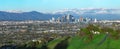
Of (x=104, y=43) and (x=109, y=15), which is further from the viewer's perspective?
(x=109, y=15)

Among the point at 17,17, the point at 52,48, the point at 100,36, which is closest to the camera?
the point at 52,48

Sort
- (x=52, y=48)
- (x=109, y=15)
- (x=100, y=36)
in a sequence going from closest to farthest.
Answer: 1. (x=52, y=48)
2. (x=100, y=36)
3. (x=109, y=15)

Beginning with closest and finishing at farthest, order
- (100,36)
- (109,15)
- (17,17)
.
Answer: (100,36), (17,17), (109,15)

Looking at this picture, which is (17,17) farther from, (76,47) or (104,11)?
(76,47)

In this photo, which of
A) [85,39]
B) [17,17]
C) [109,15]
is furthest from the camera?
[109,15]

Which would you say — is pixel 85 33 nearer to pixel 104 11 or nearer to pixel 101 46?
pixel 101 46

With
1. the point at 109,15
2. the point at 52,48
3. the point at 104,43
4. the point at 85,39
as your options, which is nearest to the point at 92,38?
the point at 85,39

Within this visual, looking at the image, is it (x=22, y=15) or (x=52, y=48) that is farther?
(x=22, y=15)

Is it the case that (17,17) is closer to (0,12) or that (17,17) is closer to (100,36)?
(0,12)

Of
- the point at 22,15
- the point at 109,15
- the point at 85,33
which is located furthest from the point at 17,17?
the point at 85,33
